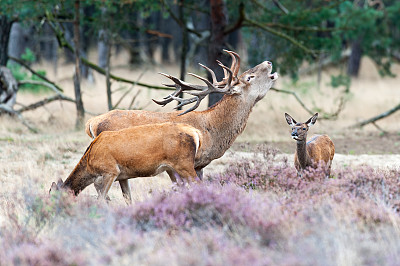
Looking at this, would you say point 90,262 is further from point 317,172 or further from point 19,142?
point 19,142

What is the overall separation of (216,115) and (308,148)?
6.42ft

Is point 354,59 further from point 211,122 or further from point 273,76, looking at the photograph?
point 211,122

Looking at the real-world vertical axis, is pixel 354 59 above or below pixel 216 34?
below

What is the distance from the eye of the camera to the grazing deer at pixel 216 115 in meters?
8.08

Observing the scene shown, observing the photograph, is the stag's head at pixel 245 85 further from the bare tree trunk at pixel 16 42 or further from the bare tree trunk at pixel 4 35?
the bare tree trunk at pixel 16 42

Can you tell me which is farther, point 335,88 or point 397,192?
point 335,88

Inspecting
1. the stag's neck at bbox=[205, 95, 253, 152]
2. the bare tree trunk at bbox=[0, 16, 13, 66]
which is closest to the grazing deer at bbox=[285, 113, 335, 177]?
the stag's neck at bbox=[205, 95, 253, 152]

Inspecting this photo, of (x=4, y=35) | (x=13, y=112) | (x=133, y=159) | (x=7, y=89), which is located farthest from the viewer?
(x=4, y=35)

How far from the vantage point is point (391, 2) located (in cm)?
3559

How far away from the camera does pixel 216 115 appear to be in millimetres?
8273

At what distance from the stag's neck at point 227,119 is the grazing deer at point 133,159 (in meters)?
0.92

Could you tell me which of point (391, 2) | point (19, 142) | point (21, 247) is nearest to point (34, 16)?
point (19, 142)

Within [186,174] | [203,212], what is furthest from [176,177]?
[203,212]

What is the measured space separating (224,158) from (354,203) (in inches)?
215
